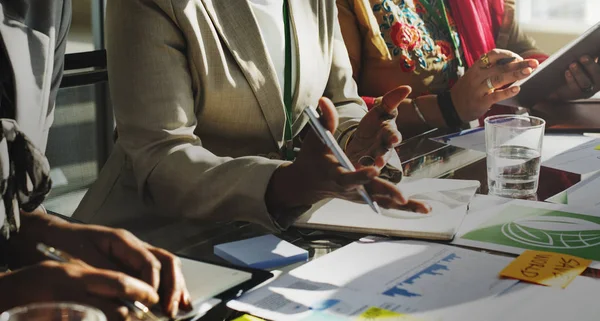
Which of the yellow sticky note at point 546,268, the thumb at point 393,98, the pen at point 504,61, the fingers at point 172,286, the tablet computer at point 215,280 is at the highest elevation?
the thumb at point 393,98

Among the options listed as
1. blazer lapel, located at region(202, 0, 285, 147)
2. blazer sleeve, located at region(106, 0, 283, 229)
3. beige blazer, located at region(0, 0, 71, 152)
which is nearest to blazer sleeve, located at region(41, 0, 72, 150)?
beige blazer, located at region(0, 0, 71, 152)

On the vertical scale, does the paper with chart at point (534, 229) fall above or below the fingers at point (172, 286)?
below

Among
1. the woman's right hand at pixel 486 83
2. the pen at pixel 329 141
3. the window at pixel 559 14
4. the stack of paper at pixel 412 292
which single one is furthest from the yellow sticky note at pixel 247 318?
the window at pixel 559 14

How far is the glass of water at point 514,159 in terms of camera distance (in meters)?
1.21

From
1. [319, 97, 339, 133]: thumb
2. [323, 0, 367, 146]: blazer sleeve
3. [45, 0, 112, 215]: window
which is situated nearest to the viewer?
[319, 97, 339, 133]: thumb

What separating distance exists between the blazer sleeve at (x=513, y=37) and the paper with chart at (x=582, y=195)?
1091mm

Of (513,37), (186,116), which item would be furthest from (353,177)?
(513,37)

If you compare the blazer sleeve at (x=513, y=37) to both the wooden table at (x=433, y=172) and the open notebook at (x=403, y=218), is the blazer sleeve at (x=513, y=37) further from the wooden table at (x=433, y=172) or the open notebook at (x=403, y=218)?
the open notebook at (x=403, y=218)

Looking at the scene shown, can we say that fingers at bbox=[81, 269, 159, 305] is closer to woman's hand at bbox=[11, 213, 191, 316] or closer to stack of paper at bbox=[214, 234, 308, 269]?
woman's hand at bbox=[11, 213, 191, 316]

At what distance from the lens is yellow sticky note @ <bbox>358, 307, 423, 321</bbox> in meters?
0.75

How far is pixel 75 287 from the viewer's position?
695 millimetres

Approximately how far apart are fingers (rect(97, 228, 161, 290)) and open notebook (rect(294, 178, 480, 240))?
0.98 ft

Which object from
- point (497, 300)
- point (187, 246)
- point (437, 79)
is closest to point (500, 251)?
point (497, 300)

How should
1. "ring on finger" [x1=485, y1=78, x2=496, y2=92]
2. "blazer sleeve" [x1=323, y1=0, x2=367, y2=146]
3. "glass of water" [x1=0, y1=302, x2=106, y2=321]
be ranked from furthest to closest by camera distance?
"ring on finger" [x1=485, y1=78, x2=496, y2=92]
"blazer sleeve" [x1=323, y1=0, x2=367, y2=146]
"glass of water" [x1=0, y1=302, x2=106, y2=321]
